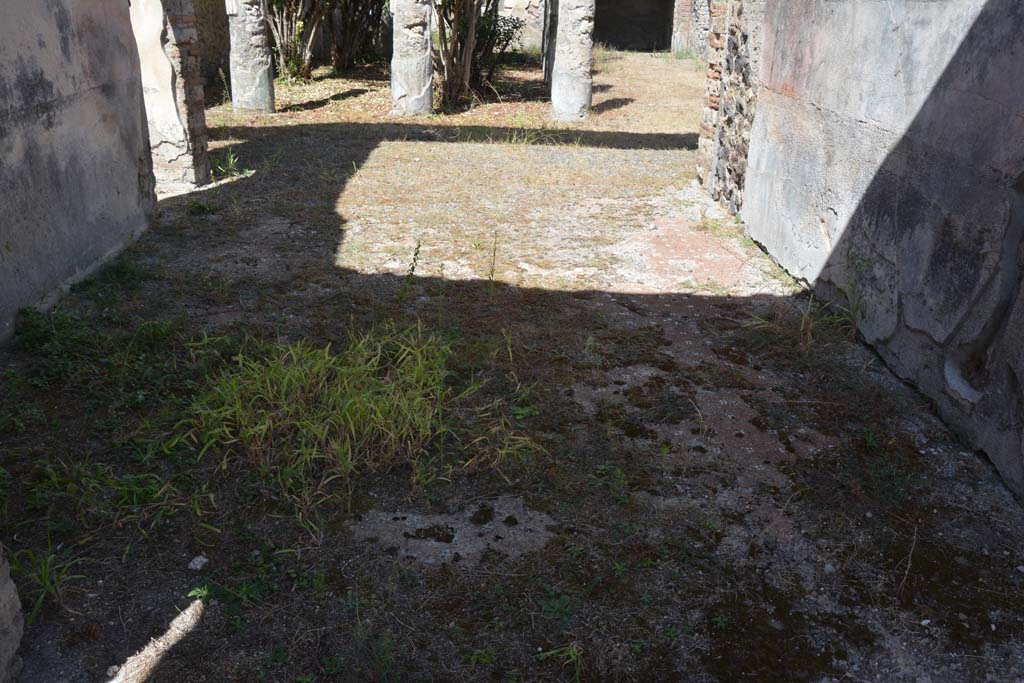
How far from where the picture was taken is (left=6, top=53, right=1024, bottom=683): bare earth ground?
2229 millimetres

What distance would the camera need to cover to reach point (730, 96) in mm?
6508

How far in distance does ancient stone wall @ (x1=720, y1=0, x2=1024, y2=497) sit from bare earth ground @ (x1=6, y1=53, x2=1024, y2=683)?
0.68ft

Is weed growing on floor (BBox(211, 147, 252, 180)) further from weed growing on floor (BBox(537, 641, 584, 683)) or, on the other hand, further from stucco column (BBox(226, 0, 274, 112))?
weed growing on floor (BBox(537, 641, 584, 683))

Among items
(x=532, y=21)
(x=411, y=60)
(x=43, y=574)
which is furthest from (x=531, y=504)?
(x=532, y=21)

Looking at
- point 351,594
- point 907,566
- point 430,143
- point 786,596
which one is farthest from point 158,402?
point 430,143

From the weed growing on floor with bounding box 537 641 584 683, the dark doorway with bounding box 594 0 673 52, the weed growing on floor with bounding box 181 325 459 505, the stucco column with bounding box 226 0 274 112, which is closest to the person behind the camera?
the weed growing on floor with bounding box 537 641 584 683

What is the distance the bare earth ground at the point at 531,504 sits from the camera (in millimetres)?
2229

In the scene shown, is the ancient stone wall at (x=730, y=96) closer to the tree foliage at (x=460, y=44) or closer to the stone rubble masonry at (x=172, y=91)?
the stone rubble masonry at (x=172, y=91)

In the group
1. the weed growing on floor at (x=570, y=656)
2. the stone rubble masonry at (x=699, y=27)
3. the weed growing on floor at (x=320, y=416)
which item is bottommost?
the weed growing on floor at (x=570, y=656)

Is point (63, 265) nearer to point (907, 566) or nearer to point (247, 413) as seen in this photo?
point (247, 413)

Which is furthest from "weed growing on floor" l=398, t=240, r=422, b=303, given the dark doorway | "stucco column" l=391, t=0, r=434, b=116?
the dark doorway

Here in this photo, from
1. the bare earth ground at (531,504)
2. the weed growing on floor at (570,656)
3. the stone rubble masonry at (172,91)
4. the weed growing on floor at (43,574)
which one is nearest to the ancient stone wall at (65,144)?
the bare earth ground at (531,504)

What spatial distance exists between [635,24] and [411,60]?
12379mm

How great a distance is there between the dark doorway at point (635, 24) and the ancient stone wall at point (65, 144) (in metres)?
17.0
